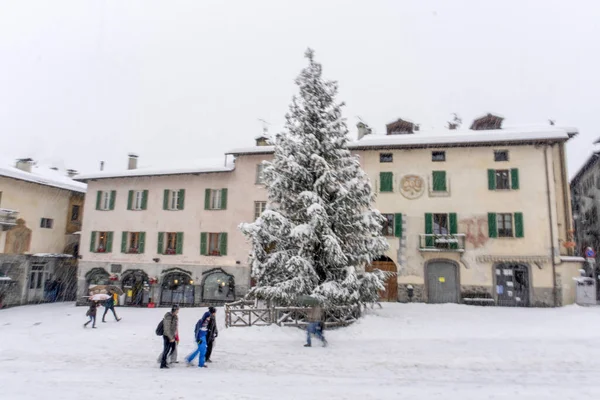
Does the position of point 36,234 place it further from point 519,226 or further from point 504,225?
point 519,226

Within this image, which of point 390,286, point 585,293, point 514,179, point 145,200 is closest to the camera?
point 585,293

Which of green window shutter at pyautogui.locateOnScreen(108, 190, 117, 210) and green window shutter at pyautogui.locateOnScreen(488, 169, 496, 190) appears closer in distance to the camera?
green window shutter at pyautogui.locateOnScreen(488, 169, 496, 190)

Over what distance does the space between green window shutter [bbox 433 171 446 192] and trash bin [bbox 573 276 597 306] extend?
28.7 ft

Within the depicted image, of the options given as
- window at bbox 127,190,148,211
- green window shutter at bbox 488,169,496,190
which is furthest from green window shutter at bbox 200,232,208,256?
green window shutter at bbox 488,169,496,190

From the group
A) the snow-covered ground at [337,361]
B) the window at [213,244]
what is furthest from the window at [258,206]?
the snow-covered ground at [337,361]

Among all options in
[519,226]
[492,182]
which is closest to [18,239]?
[492,182]

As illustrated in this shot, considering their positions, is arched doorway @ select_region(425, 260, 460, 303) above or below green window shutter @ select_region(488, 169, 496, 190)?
below

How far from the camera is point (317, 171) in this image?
1683cm

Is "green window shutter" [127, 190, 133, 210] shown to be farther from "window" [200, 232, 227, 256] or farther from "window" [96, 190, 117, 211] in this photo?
"window" [200, 232, 227, 256]

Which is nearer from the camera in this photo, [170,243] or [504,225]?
[504,225]

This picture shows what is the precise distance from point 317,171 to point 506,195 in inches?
523

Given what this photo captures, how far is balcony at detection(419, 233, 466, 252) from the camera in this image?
76.8 feet

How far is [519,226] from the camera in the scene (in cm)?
2303

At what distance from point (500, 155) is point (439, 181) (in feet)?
12.6
